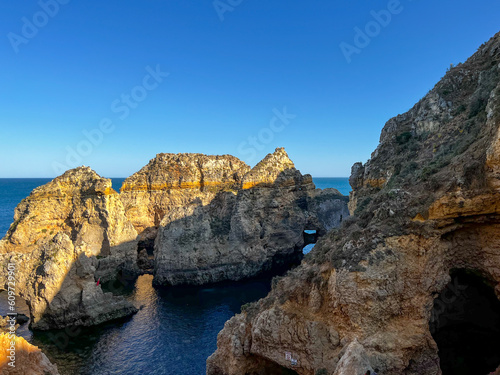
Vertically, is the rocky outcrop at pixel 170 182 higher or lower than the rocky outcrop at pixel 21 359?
higher

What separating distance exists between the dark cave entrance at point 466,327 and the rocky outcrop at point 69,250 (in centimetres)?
2570

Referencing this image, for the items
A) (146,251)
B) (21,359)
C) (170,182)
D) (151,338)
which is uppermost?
(170,182)

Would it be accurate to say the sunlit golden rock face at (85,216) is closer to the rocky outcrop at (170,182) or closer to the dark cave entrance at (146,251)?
the dark cave entrance at (146,251)

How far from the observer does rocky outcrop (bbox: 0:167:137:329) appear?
2569 centimetres

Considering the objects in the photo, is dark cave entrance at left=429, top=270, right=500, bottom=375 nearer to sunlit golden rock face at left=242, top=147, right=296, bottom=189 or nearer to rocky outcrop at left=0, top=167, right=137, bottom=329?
rocky outcrop at left=0, top=167, right=137, bottom=329

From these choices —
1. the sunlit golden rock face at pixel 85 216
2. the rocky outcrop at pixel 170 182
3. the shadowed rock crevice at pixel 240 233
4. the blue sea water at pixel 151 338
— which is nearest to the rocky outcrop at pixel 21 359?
the blue sea water at pixel 151 338

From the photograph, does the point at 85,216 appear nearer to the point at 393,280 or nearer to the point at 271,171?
the point at 271,171

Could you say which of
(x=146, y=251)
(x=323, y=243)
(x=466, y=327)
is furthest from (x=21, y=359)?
(x=146, y=251)

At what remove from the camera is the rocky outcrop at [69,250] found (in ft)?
84.3

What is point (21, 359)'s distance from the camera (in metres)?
12.9

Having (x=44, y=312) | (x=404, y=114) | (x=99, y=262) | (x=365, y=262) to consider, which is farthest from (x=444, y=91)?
(x=99, y=262)

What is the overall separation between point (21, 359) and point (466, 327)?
2147 cm

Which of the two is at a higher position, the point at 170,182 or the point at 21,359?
the point at 170,182

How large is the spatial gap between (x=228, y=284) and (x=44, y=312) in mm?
19594
